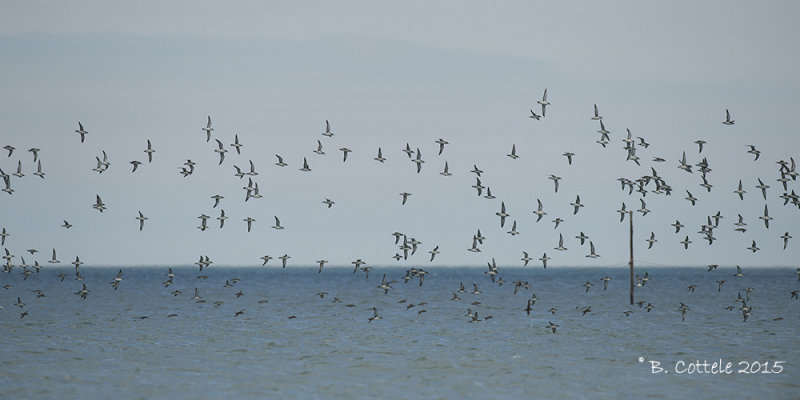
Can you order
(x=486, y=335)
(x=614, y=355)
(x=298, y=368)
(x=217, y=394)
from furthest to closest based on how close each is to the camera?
(x=486, y=335) → (x=614, y=355) → (x=298, y=368) → (x=217, y=394)

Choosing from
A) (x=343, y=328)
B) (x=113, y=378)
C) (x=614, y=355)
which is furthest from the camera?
(x=343, y=328)

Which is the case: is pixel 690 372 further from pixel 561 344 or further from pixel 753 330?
pixel 753 330

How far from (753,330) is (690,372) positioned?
2356 cm

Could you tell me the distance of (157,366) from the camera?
165 ft

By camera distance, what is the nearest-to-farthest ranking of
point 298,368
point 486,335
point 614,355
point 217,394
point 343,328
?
1. point 217,394
2. point 298,368
3. point 614,355
4. point 486,335
5. point 343,328

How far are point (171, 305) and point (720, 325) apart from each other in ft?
184

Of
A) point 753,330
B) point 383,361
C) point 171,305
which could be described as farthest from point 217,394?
point 171,305

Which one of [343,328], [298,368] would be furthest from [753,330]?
[298,368]

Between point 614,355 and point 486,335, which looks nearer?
point 614,355

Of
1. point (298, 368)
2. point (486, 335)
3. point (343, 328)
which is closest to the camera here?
point (298, 368)

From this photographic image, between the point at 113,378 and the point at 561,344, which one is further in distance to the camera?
the point at 561,344

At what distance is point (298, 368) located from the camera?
49906 millimetres

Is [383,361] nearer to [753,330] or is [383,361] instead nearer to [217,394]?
[217,394]

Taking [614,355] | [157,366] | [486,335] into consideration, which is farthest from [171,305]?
[614,355]
